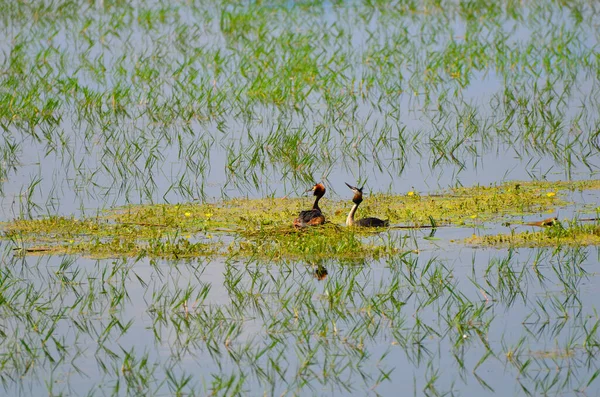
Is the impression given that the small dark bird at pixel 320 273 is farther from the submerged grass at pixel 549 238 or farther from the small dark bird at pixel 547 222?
the small dark bird at pixel 547 222

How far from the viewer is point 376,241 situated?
30.0 feet

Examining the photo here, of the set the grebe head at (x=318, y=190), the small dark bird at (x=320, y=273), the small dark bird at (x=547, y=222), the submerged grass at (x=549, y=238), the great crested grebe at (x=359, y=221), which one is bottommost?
the small dark bird at (x=320, y=273)

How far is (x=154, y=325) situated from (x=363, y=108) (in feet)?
24.9

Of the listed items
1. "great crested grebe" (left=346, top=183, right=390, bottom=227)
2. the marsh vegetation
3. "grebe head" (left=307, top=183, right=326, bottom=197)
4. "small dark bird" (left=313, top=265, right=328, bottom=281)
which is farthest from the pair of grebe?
"small dark bird" (left=313, top=265, right=328, bottom=281)

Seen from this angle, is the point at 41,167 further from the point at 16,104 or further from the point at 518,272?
the point at 518,272

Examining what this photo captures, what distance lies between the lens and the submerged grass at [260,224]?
8906 millimetres

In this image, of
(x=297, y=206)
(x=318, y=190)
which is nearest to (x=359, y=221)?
(x=318, y=190)

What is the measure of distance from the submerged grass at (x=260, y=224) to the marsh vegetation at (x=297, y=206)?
0.10 feet

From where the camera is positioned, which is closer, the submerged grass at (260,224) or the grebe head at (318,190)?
the submerged grass at (260,224)

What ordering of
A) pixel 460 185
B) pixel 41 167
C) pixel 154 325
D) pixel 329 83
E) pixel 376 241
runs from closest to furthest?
pixel 154 325 < pixel 376 241 < pixel 460 185 < pixel 41 167 < pixel 329 83

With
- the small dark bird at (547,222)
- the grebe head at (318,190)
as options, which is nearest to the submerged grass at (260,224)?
the grebe head at (318,190)

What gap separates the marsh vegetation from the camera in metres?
6.67

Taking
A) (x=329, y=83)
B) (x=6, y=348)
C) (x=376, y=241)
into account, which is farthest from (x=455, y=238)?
(x=329, y=83)

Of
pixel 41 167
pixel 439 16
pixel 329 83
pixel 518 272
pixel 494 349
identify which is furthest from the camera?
pixel 439 16
